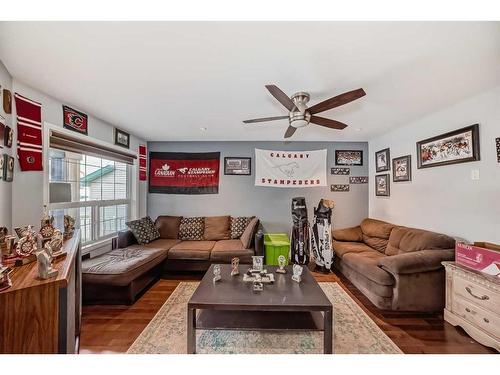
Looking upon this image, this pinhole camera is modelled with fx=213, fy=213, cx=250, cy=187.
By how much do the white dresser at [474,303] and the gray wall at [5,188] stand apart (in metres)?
4.00

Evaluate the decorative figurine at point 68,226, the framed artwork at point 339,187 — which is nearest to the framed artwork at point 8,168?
the decorative figurine at point 68,226

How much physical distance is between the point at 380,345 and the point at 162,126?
144 inches

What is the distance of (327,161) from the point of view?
13.8 ft

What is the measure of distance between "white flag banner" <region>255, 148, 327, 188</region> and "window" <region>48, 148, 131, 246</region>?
96.1 inches

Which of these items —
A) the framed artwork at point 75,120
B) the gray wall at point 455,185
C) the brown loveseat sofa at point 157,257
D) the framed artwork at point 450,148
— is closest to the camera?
the gray wall at point 455,185

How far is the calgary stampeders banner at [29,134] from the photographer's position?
6.42 feet

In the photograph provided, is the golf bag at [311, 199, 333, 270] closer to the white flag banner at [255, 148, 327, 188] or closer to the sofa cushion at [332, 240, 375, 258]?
the sofa cushion at [332, 240, 375, 258]

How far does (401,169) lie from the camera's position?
3.31 meters

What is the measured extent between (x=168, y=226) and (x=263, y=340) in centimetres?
270

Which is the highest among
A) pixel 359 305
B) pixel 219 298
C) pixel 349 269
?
pixel 219 298

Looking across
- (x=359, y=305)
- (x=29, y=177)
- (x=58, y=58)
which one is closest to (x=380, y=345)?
(x=359, y=305)

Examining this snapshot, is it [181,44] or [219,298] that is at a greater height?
[181,44]

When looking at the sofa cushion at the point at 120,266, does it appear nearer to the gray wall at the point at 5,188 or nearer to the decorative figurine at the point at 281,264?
the gray wall at the point at 5,188

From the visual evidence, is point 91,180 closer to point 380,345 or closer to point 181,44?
point 181,44
